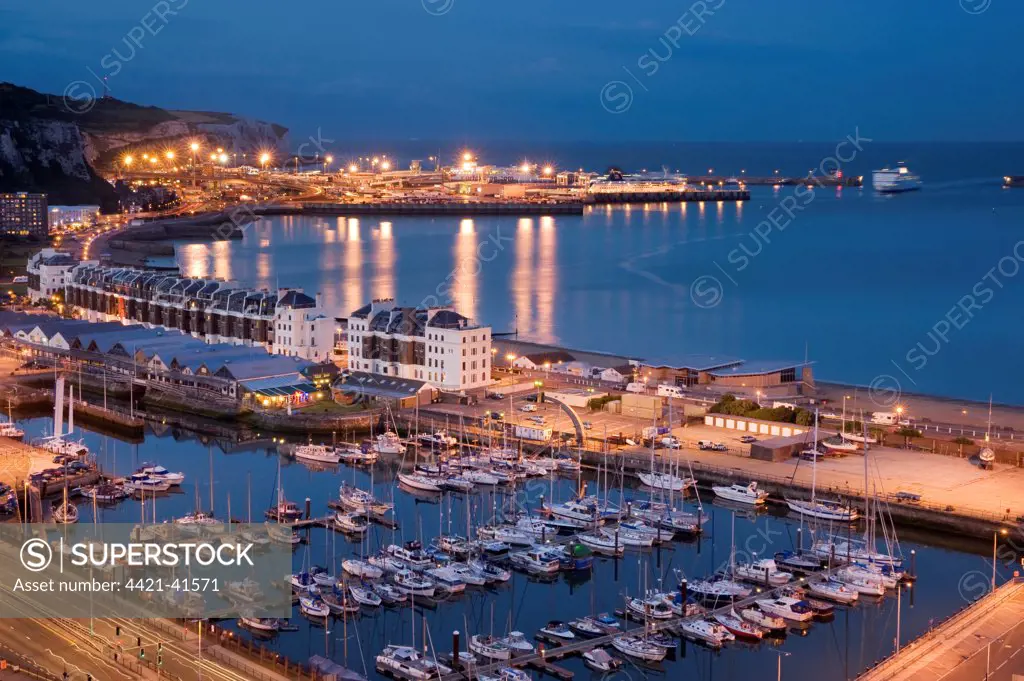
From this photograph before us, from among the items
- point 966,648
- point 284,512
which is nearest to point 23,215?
point 284,512

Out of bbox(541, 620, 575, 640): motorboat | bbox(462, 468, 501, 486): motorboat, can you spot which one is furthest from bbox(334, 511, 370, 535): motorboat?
bbox(541, 620, 575, 640): motorboat

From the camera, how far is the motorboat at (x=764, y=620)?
7148mm

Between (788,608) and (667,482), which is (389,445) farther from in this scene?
(788,608)

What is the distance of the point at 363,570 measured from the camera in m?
7.84

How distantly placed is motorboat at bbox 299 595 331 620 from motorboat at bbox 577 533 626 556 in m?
2.04

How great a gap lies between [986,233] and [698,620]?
1220 inches

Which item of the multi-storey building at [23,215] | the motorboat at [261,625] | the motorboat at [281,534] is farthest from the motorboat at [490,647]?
the multi-storey building at [23,215]

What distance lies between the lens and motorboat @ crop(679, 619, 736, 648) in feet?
22.8

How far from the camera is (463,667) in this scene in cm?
648

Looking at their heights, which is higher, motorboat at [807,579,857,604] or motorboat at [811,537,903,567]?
motorboat at [811,537,903,567]

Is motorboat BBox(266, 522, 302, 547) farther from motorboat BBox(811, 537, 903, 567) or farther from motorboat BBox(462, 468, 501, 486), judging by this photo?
motorboat BBox(811, 537, 903, 567)

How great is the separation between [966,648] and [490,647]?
2524 mm

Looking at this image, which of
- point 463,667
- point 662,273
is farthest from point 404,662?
point 662,273

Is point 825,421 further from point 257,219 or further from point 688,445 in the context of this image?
point 257,219
